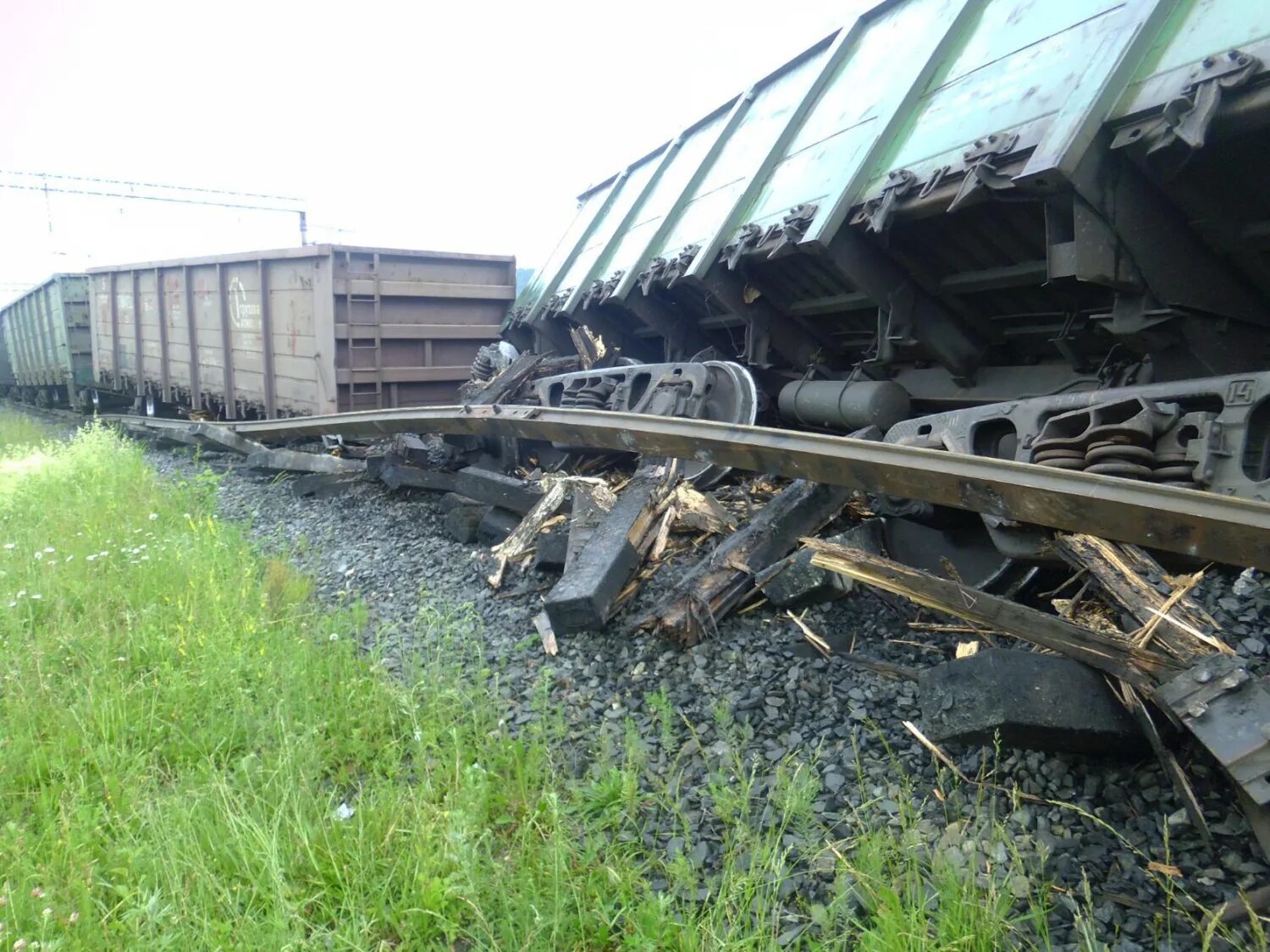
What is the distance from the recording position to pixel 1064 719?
2.11 meters

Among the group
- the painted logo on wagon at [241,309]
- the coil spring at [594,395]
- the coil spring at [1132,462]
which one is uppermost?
the painted logo on wagon at [241,309]

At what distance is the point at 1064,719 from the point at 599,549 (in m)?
1.94

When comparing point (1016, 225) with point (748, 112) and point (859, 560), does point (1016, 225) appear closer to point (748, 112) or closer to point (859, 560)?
point (859, 560)

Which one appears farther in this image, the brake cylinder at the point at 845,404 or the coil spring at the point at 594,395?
the coil spring at the point at 594,395

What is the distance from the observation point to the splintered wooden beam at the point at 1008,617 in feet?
7.21

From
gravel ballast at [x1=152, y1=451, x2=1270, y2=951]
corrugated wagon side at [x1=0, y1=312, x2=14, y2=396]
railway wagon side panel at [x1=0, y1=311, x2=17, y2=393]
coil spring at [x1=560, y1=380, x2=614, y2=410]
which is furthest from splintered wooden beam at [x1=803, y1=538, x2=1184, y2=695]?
corrugated wagon side at [x1=0, y1=312, x2=14, y2=396]

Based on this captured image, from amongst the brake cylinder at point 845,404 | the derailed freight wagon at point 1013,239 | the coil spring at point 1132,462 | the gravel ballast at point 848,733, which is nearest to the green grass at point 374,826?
the gravel ballast at point 848,733

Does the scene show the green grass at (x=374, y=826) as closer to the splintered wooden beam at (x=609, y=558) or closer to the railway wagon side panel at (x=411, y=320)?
the splintered wooden beam at (x=609, y=558)

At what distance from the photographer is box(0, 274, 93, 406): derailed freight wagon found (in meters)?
15.2

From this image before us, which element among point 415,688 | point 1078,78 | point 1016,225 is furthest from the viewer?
point 1016,225

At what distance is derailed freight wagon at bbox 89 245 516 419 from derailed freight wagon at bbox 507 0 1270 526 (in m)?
2.45

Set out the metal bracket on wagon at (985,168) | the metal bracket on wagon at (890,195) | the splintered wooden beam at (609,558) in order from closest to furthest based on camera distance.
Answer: the splintered wooden beam at (609,558) < the metal bracket on wagon at (985,168) < the metal bracket on wagon at (890,195)

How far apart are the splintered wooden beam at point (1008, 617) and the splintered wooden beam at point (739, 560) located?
38 centimetres

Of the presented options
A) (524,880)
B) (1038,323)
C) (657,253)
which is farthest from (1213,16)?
(657,253)
